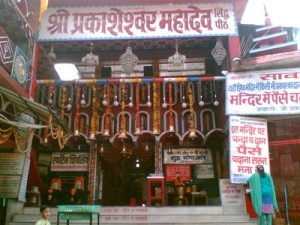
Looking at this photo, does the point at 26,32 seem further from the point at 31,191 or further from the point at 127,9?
the point at 31,191

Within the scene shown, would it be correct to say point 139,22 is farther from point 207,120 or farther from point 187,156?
point 187,156

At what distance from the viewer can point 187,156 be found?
14.9m

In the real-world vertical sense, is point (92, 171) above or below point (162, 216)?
above

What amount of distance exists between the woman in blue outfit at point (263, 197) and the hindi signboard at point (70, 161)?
7604 millimetres

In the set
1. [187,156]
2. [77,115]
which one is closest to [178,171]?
[187,156]

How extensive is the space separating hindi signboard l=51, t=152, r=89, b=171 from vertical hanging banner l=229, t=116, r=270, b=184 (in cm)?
628

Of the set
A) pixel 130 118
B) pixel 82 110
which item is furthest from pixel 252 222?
pixel 82 110

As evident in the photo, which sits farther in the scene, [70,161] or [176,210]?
[70,161]

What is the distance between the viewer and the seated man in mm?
13141

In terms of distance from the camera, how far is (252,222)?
10.1m

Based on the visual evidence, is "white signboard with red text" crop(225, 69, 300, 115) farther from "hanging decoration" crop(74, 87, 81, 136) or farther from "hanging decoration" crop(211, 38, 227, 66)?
"hanging decoration" crop(74, 87, 81, 136)

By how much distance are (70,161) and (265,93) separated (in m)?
8.08

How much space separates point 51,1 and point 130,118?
5.35 meters

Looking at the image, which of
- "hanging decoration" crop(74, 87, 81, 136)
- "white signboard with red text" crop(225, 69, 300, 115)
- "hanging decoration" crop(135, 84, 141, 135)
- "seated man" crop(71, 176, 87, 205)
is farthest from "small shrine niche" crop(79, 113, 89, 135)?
"white signboard with red text" crop(225, 69, 300, 115)
